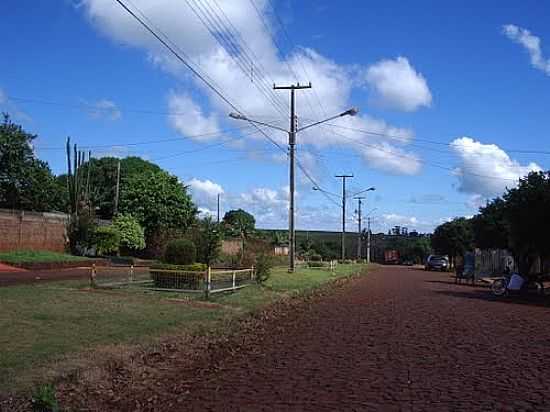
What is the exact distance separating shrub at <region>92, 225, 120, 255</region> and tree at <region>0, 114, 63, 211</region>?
7268 mm

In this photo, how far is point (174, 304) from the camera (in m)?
18.6

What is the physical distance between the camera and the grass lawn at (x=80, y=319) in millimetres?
9596

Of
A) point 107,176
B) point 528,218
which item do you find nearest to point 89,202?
point 107,176

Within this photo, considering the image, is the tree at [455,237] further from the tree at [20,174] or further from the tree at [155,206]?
the tree at [20,174]

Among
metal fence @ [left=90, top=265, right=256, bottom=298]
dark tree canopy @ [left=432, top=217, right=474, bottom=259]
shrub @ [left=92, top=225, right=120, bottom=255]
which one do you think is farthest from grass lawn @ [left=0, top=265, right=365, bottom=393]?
dark tree canopy @ [left=432, top=217, right=474, bottom=259]

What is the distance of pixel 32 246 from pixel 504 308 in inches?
1200

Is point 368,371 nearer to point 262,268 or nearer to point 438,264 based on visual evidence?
point 262,268

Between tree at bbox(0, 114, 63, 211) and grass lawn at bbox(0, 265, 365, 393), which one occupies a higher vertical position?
tree at bbox(0, 114, 63, 211)

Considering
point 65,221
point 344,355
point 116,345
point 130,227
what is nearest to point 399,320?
point 344,355

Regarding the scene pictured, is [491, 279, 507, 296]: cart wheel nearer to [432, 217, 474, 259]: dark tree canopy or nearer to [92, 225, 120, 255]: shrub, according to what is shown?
[92, 225, 120, 255]: shrub

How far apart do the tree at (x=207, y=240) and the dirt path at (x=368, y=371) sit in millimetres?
13003

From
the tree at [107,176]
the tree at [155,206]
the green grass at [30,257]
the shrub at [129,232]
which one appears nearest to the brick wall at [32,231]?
the green grass at [30,257]

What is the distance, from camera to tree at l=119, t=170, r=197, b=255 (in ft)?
192

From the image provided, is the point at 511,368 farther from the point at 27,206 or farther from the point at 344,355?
the point at 27,206
